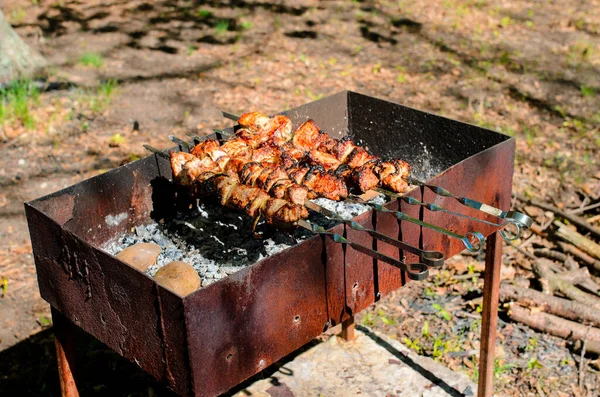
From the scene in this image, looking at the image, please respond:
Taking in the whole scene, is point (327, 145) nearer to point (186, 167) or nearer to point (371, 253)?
point (186, 167)

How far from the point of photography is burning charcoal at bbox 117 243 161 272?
11.3 feet

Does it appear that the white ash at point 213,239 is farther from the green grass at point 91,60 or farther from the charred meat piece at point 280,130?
the green grass at point 91,60

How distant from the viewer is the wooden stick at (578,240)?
5362 mm

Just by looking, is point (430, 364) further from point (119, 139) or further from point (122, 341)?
point (119, 139)

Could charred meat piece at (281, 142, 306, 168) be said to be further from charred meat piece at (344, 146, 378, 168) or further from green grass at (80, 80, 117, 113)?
green grass at (80, 80, 117, 113)

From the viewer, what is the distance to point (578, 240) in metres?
5.43

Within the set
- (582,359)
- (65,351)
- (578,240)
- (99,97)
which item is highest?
(65,351)

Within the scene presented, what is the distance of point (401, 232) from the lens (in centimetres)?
320

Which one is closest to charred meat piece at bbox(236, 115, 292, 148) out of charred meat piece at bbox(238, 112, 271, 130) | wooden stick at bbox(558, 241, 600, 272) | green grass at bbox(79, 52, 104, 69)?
charred meat piece at bbox(238, 112, 271, 130)

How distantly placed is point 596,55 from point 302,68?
12.2 ft

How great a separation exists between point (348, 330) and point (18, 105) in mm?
4387

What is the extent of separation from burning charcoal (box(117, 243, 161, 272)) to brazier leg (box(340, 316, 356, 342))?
156 centimetres

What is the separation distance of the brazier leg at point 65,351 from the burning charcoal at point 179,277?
51 cm

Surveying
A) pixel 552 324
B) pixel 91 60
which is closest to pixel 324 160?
pixel 552 324
